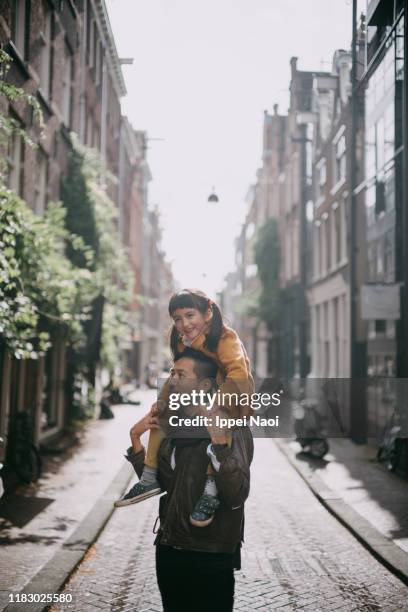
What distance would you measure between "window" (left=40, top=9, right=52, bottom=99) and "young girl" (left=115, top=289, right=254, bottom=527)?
11.0 m

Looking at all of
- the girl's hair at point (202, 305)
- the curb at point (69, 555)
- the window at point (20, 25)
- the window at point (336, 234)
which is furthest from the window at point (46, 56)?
the girl's hair at point (202, 305)

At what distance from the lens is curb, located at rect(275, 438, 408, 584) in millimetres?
6090

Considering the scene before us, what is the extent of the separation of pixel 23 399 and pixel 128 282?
6455mm

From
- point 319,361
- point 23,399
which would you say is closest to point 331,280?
point 319,361

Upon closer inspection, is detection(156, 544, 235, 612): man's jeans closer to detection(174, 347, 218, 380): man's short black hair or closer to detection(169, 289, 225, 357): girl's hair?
detection(174, 347, 218, 380): man's short black hair

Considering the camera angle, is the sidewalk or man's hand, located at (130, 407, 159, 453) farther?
the sidewalk

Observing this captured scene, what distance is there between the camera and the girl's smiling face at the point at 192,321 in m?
3.18

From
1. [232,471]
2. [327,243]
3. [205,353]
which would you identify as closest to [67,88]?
[327,243]

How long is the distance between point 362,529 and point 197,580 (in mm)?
4623

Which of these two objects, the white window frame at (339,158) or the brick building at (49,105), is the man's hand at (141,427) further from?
the white window frame at (339,158)

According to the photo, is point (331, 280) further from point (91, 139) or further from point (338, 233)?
point (91, 139)

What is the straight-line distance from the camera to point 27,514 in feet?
26.2

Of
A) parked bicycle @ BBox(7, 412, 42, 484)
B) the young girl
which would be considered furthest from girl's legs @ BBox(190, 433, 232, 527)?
parked bicycle @ BBox(7, 412, 42, 484)

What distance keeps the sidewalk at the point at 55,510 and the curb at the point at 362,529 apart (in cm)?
262
